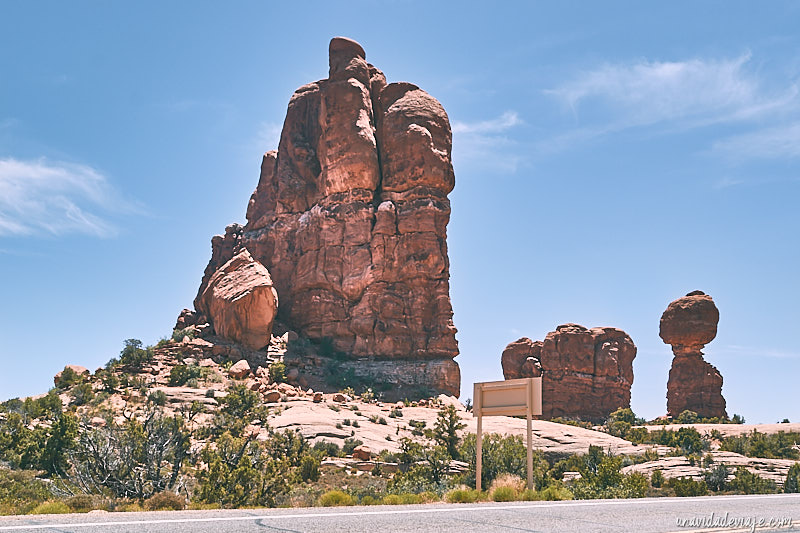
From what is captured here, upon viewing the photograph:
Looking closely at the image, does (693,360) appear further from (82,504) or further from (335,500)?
(82,504)

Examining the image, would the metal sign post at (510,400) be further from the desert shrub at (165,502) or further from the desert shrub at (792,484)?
the desert shrub at (792,484)

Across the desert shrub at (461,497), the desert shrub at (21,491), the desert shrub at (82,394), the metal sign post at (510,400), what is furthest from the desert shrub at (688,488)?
the desert shrub at (82,394)

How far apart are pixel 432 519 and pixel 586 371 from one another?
5714 centimetres

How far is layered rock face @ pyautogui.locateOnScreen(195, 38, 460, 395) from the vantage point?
5128cm

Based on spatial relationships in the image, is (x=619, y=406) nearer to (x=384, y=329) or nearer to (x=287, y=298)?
(x=384, y=329)

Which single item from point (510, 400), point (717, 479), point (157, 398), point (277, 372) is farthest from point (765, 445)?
point (157, 398)

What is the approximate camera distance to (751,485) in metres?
21.8

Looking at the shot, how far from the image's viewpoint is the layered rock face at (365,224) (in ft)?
168

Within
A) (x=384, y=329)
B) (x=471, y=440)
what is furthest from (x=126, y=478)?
(x=384, y=329)

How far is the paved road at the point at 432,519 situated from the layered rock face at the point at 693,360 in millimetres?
47509

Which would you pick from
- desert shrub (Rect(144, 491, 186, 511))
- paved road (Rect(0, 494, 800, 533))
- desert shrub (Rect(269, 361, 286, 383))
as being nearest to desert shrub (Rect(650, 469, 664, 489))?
paved road (Rect(0, 494, 800, 533))

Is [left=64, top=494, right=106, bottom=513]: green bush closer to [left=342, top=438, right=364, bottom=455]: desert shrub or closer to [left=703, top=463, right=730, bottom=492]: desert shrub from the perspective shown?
[left=703, top=463, right=730, bottom=492]: desert shrub

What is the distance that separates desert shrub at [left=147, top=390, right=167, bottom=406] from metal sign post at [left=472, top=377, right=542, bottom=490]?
24399 mm

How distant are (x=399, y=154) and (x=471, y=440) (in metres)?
32.6
